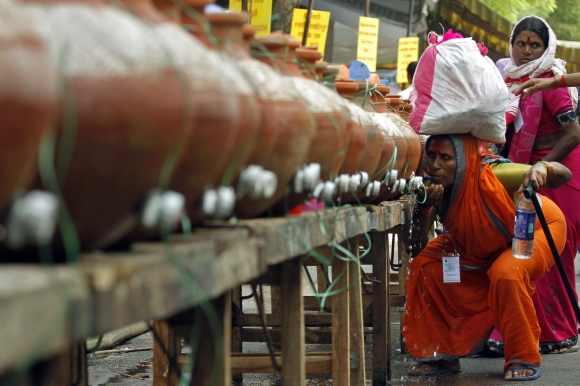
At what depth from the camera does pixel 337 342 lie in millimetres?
4457

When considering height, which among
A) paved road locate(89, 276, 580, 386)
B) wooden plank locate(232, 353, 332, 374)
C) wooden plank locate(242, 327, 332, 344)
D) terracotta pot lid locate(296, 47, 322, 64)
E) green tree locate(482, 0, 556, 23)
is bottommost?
paved road locate(89, 276, 580, 386)

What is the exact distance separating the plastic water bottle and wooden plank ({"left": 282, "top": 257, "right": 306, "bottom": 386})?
7.73 ft

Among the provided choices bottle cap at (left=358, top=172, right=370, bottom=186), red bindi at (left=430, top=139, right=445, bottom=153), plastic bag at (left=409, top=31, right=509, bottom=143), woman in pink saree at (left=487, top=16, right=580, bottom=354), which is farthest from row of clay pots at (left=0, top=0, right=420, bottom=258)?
woman in pink saree at (left=487, top=16, right=580, bottom=354)

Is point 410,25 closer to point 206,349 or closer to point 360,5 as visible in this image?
A: point 360,5

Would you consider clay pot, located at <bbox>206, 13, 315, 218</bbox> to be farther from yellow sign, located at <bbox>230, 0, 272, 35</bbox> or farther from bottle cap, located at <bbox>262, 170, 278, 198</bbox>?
yellow sign, located at <bbox>230, 0, 272, 35</bbox>

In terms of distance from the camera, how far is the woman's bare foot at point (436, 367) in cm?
615

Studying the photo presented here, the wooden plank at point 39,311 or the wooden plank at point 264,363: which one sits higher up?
the wooden plank at point 39,311

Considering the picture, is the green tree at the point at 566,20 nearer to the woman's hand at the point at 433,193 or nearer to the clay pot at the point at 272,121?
the woman's hand at the point at 433,193

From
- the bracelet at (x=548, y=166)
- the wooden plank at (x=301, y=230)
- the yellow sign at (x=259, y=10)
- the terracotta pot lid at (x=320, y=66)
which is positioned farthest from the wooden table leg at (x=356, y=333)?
the yellow sign at (x=259, y=10)

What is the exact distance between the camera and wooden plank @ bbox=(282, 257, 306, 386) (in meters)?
3.44

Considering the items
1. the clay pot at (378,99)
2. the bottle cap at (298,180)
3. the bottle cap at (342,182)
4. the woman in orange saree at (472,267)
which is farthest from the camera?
the woman in orange saree at (472,267)

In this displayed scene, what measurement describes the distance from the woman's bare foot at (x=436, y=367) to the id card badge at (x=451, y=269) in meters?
0.56

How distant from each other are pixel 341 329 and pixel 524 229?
156cm

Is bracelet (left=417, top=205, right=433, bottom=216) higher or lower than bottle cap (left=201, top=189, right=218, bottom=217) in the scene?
lower
